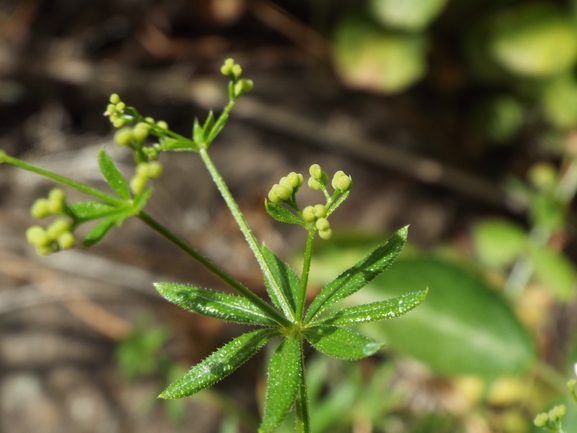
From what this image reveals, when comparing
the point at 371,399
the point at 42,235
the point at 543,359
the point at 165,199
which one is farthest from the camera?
the point at 165,199

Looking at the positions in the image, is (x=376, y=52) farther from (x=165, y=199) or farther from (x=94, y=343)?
(x=94, y=343)

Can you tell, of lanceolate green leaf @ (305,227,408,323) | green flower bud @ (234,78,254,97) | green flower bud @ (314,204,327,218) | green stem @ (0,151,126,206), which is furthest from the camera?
green flower bud @ (234,78,254,97)

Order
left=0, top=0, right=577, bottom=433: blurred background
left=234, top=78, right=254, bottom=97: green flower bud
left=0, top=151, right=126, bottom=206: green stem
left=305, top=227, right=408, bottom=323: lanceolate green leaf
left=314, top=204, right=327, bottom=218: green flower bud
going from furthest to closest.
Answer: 1. left=0, top=0, right=577, bottom=433: blurred background
2. left=234, top=78, right=254, bottom=97: green flower bud
3. left=305, top=227, right=408, bottom=323: lanceolate green leaf
4. left=314, top=204, right=327, bottom=218: green flower bud
5. left=0, top=151, right=126, bottom=206: green stem

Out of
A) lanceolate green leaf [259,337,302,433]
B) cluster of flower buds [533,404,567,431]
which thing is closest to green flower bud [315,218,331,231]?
lanceolate green leaf [259,337,302,433]

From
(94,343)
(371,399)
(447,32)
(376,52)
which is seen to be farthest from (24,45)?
(371,399)

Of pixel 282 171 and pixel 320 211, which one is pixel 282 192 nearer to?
pixel 320 211

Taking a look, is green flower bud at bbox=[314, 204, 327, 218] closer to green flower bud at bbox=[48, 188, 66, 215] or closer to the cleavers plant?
the cleavers plant

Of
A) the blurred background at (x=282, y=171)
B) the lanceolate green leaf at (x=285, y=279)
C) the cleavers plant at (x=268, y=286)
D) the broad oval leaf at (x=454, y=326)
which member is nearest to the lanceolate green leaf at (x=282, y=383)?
the cleavers plant at (x=268, y=286)
